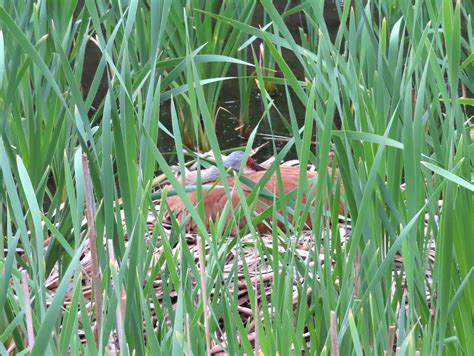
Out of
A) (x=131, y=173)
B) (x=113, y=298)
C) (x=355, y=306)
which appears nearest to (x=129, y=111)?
(x=131, y=173)

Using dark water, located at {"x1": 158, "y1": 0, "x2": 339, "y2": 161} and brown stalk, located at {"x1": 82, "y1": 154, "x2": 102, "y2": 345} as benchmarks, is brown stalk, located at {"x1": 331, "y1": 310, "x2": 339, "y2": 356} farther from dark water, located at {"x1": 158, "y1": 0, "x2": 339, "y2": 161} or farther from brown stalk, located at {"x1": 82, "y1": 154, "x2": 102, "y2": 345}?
dark water, located at {"x1": 158, "y1": 0, "x2": 339, "y2": 161}

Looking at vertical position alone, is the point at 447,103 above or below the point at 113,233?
above

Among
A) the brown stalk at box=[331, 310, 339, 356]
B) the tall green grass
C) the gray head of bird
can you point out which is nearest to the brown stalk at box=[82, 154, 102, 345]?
the tall green grass

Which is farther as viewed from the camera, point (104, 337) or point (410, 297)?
point (410, 297)

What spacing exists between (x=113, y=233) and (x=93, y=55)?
2.79m

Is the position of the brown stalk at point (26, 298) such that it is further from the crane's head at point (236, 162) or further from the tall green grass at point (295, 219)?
the crane's head at point (236, 162)

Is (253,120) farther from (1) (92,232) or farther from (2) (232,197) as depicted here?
(1) (92,232)

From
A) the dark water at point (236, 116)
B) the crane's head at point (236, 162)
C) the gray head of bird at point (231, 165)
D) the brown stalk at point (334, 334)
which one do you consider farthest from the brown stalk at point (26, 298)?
the dark water at point (236, 116)

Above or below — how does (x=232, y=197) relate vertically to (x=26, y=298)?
below

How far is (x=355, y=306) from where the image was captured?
112 cm

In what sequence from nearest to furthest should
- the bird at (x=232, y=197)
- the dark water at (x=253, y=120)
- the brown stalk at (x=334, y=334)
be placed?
the brown stalk at (x=334, y=334) → the bird at (x=232, y=197) → the dark water at (x=253, y=120)

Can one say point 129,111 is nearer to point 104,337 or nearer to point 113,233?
point 113,233

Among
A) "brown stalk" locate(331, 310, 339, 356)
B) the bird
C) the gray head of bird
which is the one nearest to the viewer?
"brown stalk" locate(331, 310, 339, 356)

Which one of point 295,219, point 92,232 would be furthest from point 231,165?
point 92,232
